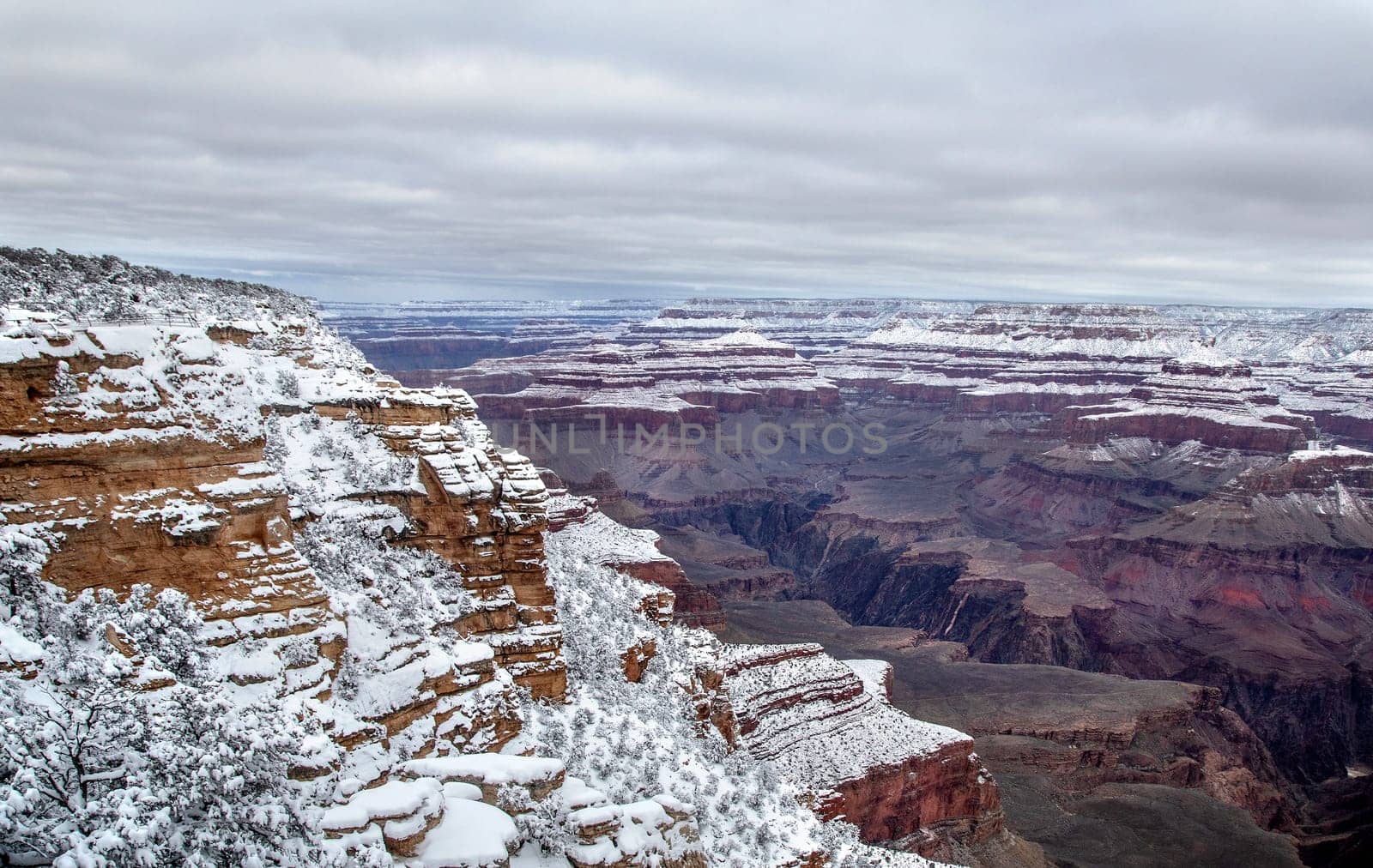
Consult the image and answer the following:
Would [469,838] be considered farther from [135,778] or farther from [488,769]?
[135,778]

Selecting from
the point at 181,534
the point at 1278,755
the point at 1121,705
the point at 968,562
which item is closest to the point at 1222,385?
the point at 968,562

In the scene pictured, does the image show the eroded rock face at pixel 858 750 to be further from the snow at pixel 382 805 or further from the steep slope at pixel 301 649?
the snow at pixel 382 805

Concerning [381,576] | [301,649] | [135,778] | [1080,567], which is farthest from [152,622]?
[1080,567]

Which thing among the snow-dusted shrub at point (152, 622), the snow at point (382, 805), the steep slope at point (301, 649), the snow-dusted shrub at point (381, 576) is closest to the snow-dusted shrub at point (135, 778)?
the steep slope at point (301, 649)

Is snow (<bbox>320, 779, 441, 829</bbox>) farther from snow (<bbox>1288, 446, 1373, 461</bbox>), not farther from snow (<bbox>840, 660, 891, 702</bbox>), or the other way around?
snow (<bbox>1288, 446, 1373, 461</bbox>)

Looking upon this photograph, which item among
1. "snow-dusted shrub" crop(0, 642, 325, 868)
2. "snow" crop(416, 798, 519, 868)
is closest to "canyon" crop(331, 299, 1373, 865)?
"snow" crop(416, 798, 519, 868)

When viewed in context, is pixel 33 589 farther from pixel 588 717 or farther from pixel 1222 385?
pixel 1222 385

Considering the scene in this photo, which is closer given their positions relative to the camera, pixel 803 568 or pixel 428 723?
pixel 428 723

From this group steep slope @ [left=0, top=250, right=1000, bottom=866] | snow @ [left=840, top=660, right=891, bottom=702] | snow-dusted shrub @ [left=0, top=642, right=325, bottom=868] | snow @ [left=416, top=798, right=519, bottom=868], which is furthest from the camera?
snow @ [left=840, top=660, right=891, bottom=702]
